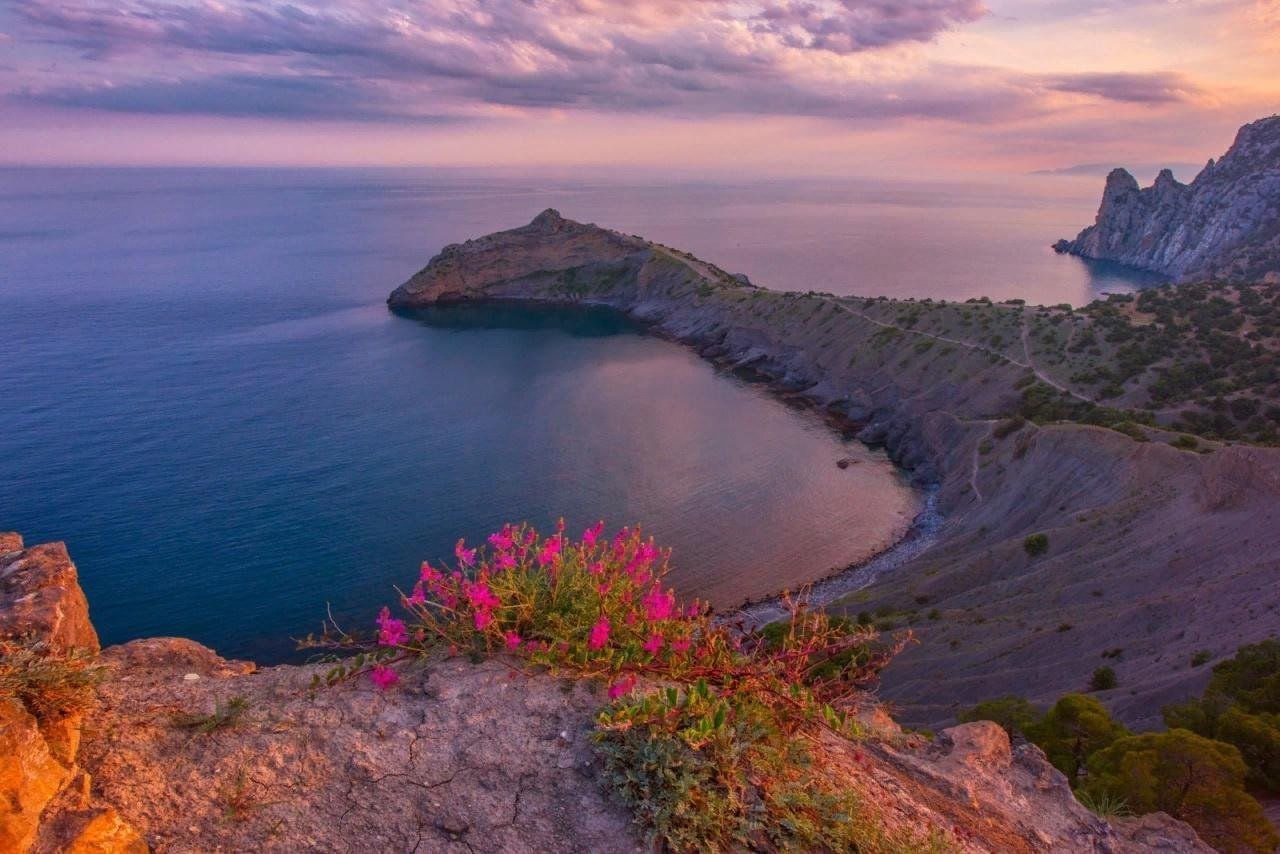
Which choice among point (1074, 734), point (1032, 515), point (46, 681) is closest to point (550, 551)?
point (46, 681)

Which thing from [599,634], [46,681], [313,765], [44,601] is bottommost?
[313,765]

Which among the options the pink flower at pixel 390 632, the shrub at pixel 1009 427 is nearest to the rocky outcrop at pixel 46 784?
the pink flower at pixel 390 632

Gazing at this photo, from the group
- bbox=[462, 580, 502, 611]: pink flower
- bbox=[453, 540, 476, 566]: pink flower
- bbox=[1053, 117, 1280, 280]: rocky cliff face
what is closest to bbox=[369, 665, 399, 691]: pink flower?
bbox=[462, 580, 502, 611]: pink flower

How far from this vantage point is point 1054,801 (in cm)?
1009

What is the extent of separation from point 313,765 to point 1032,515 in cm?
4489

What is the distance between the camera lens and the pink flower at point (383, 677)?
735 cm

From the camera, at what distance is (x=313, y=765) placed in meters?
6.55

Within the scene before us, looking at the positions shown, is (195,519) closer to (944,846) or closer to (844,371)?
(944,846)

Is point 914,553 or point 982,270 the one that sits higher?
point 982,270

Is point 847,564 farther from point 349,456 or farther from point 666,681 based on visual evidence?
point 666,681

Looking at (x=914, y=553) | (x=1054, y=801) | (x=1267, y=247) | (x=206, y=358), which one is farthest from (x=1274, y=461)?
(x=1267, y=247)

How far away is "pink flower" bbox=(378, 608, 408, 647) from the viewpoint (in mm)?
7327

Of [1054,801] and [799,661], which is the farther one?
[1054,801]

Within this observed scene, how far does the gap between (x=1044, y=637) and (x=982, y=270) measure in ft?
550
